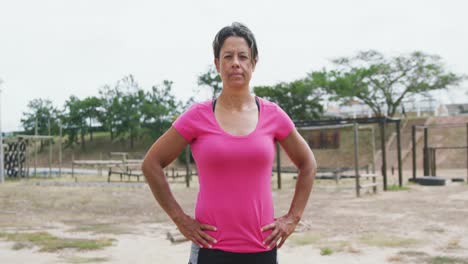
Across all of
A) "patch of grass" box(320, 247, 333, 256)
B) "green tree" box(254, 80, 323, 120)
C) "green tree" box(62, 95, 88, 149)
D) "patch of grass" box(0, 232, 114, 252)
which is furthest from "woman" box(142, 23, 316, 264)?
"green tree" box(62, 95, 88, 149)

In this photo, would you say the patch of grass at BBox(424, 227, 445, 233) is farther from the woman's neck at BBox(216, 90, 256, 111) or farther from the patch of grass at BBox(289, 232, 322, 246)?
the woman's neck at BBox(216, 90, 256, 111)

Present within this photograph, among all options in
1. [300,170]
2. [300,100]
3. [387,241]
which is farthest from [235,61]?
[300,100]

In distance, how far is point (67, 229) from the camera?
8.70 meters

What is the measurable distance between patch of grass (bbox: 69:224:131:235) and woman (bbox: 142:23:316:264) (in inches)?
260

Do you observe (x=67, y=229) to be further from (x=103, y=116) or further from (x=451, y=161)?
(x=103, y=116)

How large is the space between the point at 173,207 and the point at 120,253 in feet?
16.0

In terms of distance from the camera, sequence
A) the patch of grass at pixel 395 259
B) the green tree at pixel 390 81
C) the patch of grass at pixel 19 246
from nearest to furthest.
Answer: the patch of grass at pixel 395 259 → the patch of grass at pixel 19 246 → the green tree at pixel 390 81

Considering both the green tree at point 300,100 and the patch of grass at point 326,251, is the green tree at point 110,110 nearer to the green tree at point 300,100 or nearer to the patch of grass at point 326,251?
the green tree at point 300,100

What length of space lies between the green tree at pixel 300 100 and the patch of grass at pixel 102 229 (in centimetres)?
3174

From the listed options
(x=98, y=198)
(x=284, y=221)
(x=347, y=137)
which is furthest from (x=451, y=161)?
(x=284, y=221)

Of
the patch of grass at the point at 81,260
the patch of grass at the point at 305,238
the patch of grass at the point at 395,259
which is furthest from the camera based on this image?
the patch of grass at the point at 305,238

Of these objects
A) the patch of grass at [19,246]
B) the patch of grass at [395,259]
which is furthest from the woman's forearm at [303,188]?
the patch of grass at [19,246]

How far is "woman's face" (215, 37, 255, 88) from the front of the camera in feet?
6.42

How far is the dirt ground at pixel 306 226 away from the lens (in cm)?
628
